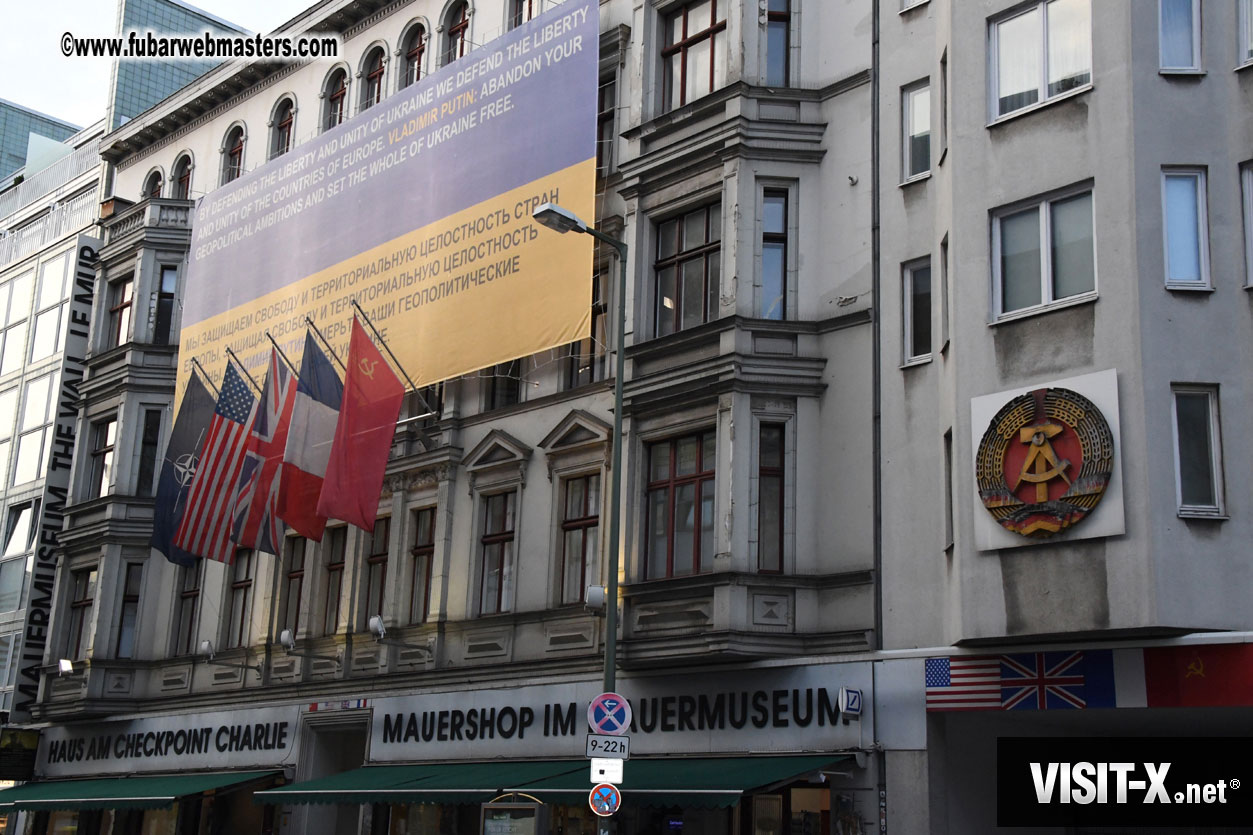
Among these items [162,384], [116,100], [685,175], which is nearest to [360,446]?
[685,175]

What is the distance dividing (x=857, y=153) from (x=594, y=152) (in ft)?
15.9

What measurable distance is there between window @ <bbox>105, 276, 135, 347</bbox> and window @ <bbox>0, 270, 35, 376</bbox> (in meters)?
5.83

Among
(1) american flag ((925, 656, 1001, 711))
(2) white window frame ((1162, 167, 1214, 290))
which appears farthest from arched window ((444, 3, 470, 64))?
(1) american flag ((925, 656, 1001, 711))

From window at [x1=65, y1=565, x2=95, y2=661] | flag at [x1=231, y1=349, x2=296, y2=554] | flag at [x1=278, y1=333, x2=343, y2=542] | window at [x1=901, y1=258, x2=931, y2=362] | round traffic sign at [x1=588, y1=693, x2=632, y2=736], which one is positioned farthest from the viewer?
window at [x1=65, y1=565, x2=95, y2=661]

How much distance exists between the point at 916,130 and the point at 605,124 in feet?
24.2

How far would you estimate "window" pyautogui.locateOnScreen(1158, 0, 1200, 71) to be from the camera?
18.8 m

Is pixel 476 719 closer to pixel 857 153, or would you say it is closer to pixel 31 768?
pixel 857 153

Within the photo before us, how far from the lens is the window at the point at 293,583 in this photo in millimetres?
32219

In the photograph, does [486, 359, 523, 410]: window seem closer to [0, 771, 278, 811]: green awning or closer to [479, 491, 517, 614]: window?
[479, 491, 517, 614]: window

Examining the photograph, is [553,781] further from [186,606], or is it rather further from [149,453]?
[149,453]

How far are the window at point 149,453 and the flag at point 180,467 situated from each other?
13.4 feet

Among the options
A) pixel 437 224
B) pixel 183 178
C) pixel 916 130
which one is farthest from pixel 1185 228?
pixel 183 178

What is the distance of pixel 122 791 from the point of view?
31.8 meters

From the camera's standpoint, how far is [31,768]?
38.4 metres
